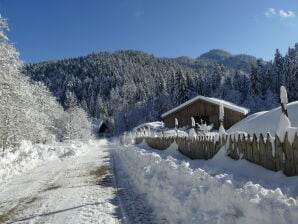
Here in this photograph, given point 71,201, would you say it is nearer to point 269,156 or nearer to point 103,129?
point 269,156

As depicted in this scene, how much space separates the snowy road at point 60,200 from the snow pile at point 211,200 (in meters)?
1.19

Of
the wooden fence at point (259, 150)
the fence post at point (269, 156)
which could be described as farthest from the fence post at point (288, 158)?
the fence post at point (269, 156)

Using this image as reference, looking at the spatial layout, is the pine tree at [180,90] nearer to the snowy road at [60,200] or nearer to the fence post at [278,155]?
the snowy road at [60,200]

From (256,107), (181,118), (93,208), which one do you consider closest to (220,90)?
(256,107)

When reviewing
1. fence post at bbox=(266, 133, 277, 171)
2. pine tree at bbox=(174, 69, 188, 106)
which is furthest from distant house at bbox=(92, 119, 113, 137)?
fence post at bbox=(266, 133, 277, 171)

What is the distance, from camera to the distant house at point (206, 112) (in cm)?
3425

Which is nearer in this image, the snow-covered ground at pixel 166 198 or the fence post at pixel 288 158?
the snow-covered ground at pixel 166 198

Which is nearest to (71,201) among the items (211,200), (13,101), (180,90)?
(211,200)

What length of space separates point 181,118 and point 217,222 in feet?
110

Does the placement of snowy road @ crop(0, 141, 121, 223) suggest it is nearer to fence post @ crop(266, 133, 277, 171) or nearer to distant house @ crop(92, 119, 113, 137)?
fence post @ crop(266, 133, 277, 171)

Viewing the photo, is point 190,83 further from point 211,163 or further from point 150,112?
point 211,163

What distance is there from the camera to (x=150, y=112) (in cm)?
11712

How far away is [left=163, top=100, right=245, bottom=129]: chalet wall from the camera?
34.4m

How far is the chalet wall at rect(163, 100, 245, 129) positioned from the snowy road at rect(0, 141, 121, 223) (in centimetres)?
2292
